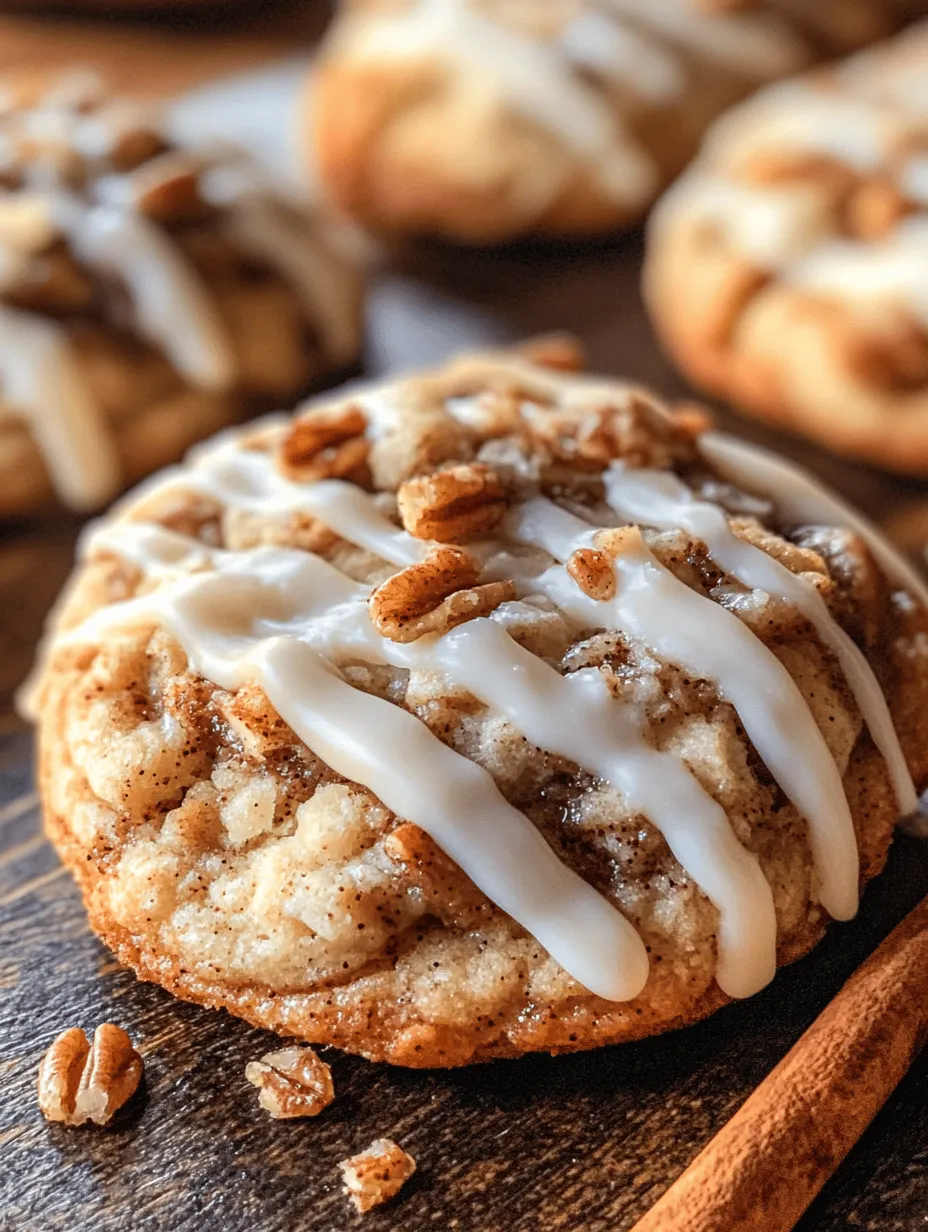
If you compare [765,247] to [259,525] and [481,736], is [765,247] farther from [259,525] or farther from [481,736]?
[481,736]

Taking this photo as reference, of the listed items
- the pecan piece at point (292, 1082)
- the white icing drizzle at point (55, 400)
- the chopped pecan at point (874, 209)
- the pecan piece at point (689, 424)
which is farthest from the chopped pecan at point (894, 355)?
the pecan piece at point (292, 1082)

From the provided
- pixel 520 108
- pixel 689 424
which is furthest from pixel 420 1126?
pixel 520 108

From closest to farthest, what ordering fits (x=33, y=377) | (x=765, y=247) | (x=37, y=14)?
(x=33, y=377) < (x=765, y=247) < (x=37, y=14)

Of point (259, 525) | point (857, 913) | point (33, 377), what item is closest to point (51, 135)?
point (33, 377)

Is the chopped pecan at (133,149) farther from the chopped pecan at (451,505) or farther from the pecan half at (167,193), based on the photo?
the chopped pecan at (451,505)

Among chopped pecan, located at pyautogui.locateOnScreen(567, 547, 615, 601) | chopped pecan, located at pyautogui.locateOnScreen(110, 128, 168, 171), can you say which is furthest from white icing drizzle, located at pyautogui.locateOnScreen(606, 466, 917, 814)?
chopped pecan, located at pyautogui.locateOnScreen(110, 128, 168, 171)
